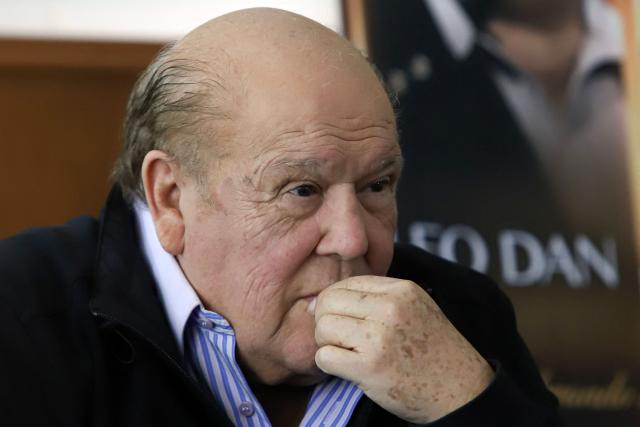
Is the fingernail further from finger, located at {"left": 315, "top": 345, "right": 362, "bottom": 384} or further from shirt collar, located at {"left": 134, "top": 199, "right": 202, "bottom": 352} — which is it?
shirt collar, located at {"left": 134, "top": 199, "right": 202, "bottom": 352}

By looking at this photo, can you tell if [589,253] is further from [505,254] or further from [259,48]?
[259,48]

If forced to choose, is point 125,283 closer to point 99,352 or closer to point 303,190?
point 99,352

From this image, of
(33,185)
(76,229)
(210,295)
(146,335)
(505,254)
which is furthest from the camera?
(505,254)

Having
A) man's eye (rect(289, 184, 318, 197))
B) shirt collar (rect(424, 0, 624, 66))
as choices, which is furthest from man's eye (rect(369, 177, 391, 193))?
shirt collar (rect(424, 0, 624, 66))

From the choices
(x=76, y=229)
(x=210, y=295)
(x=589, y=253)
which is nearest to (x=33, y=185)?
(x=76, y=229)

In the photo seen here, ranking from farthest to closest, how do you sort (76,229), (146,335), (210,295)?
1. (76,229)
2. (210,295)
3. (146,335)

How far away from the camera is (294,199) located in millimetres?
1558

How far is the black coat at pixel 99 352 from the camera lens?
1438 millimetres

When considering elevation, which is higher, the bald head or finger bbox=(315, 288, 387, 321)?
the bald head

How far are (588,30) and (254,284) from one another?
2.34 m

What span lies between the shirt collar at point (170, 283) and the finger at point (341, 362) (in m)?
0.23

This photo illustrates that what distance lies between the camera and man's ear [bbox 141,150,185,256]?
1.64m

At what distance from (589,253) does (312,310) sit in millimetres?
2109

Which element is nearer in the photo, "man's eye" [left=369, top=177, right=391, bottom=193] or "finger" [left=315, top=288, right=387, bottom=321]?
"finger" [left=315, top=288, right=387, bottom=321]
